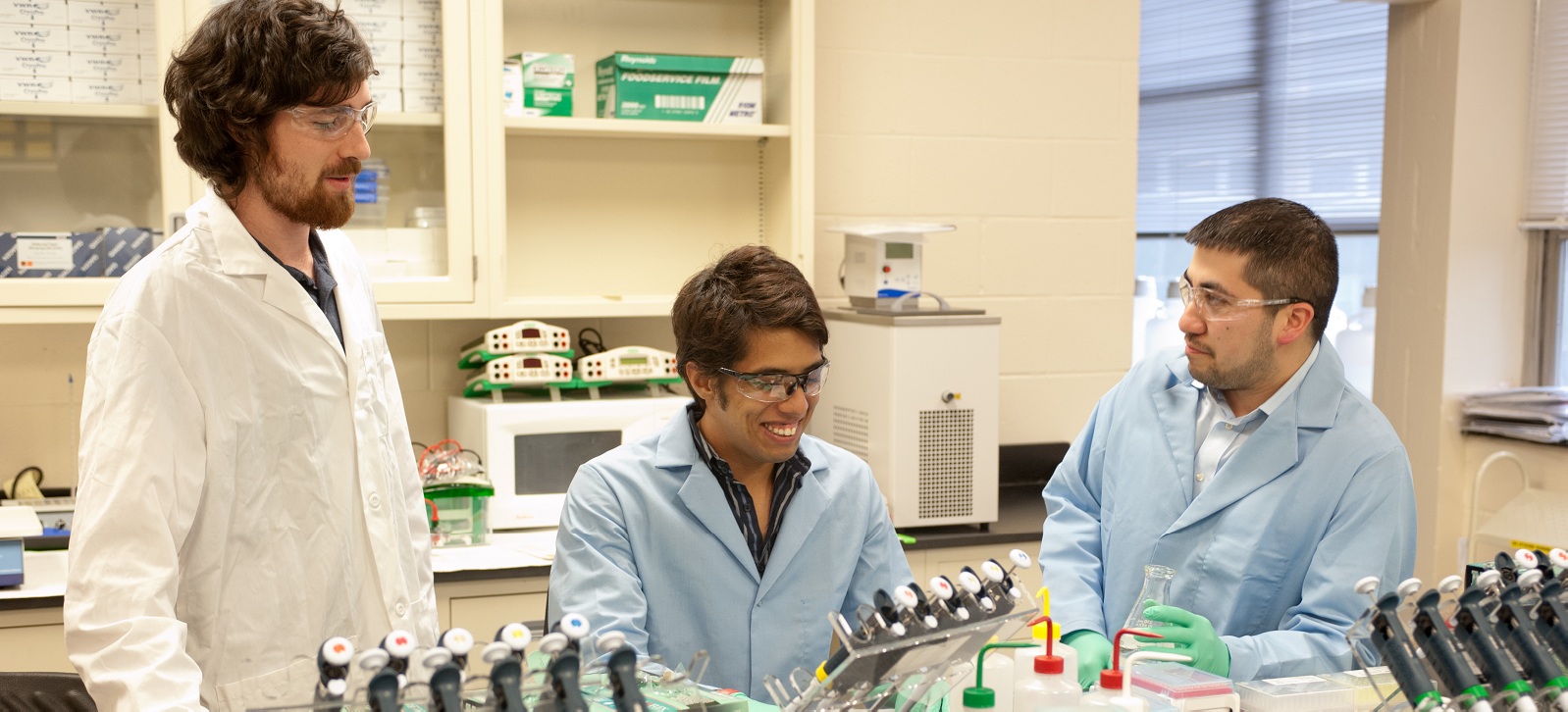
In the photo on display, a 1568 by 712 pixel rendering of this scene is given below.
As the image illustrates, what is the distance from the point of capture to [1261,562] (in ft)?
5.94

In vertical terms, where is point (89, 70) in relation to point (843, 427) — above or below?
above

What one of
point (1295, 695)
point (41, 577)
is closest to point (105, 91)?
point (41, 577)

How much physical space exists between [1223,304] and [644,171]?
1728 mm

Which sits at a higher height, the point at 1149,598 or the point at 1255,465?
the point at 1255,465

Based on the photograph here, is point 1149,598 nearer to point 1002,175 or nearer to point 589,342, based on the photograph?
point 589,342

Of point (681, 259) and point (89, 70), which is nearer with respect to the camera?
point (89, 70)

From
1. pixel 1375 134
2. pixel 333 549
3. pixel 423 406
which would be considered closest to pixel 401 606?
pixel 333 549

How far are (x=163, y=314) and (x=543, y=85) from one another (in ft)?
5.20

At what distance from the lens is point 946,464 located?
2943 mm

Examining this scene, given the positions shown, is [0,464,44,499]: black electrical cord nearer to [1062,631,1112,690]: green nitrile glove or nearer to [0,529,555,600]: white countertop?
[0,529,555,600]: white countertop

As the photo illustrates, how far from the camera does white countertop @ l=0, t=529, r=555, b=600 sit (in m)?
2.35

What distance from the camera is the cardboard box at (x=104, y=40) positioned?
2.64m

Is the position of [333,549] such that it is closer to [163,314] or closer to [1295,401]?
[163,314]

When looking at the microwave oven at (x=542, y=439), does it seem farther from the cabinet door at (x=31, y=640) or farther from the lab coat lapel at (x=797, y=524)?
the lab coat lapel at (x=797, y=524)
